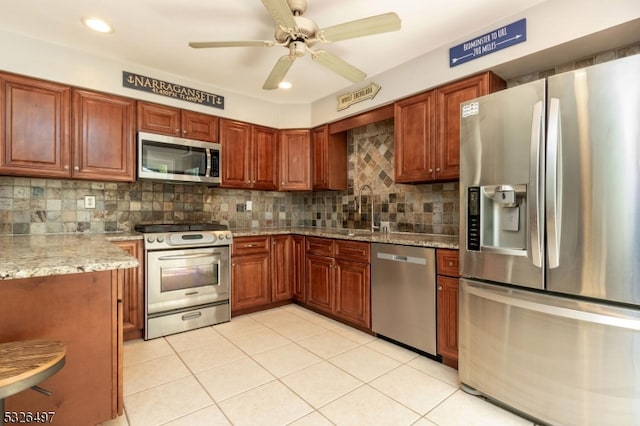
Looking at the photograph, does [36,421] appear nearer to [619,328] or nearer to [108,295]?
[108,295]

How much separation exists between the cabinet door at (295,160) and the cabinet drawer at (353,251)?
117cm

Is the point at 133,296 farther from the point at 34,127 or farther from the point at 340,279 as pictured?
the point at 340,279

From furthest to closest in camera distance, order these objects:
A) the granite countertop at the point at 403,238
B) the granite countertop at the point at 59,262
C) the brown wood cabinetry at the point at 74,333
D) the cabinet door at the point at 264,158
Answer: the cabinet door at the point at 264,158 → the granite countertop at the point at 403,238 → the brown wood cabinetry at the point at 74,333 → the granite countertop at the point at 59,262

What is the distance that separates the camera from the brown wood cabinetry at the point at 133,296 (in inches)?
107

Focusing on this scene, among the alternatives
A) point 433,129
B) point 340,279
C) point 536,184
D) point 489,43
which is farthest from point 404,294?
point 489,43

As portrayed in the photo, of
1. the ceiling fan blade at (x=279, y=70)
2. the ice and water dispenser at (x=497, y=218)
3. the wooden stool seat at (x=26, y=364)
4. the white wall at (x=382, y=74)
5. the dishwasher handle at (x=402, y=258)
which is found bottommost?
the wooden stool seat at (x=26, y=364)

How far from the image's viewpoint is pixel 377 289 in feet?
9.06

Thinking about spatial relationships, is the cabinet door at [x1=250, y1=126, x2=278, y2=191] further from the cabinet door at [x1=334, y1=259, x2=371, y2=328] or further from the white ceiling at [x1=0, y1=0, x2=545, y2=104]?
the cabinet door at [x1=334, y1=259, x2=371, y2=328]

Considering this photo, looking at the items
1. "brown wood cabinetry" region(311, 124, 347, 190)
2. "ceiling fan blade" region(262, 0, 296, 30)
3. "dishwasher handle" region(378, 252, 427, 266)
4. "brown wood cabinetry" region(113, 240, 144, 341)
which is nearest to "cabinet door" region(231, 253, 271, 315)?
"brown wood cabinetry" region(113, 240, 144, 341)

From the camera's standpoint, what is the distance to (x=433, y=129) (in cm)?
267

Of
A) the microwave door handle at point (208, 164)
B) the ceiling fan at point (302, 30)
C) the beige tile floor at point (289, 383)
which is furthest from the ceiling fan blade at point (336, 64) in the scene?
the beige tile floor at point (289, 383)

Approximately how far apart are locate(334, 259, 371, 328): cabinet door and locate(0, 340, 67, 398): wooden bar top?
2.21 meters

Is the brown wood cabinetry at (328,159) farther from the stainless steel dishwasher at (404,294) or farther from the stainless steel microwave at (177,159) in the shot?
the stainless steel dishwasher at (404,294)

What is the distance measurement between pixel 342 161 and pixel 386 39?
1662 millimetres
